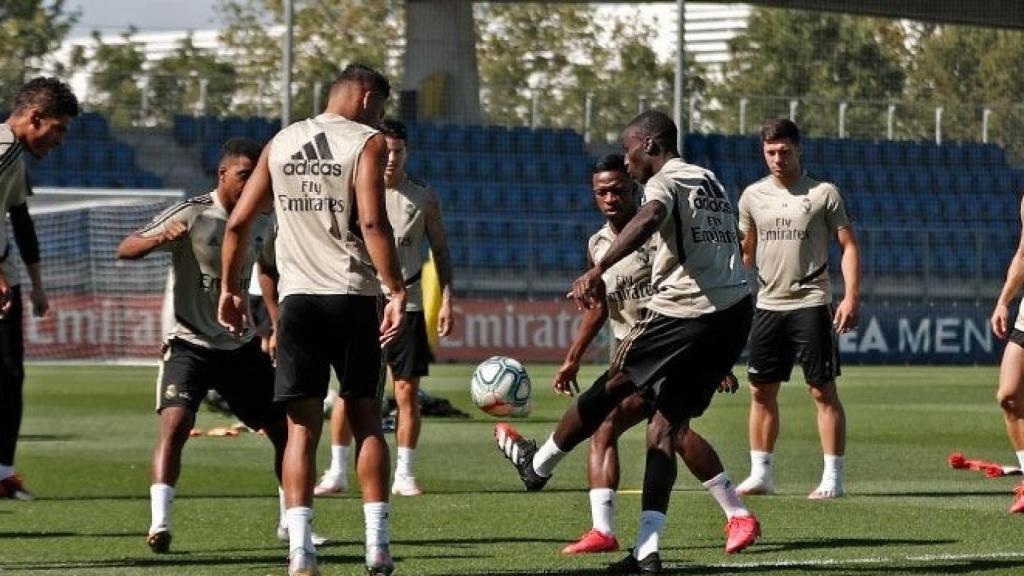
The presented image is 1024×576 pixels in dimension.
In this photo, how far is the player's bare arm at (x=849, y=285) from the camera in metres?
12.5

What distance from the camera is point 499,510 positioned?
11984 mm

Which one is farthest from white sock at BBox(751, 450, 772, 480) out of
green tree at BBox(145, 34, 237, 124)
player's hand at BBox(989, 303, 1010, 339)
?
green tree at BBox(145, 34, 237, 124)

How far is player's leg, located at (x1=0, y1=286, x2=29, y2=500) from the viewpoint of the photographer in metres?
12.3

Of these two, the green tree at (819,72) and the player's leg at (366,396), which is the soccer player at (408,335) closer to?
the player's leg at (366,396)

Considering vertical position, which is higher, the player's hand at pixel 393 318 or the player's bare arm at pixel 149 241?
the player's bare arm at pixel 149 241

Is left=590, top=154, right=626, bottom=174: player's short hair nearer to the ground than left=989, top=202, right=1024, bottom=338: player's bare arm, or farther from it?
farther from it

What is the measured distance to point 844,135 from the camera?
1435 inches

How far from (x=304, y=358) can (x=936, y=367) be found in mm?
27540

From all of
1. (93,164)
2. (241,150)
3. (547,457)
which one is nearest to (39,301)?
(241,150)

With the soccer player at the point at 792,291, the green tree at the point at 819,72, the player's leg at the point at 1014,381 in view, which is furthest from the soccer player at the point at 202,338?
the green tree at the point at 819,72

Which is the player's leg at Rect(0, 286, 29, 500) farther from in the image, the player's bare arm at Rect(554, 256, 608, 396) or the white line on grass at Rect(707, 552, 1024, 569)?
the white line on grass at Rect(707, 552, 1024, 569)

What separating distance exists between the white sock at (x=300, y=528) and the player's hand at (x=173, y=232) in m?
2.07

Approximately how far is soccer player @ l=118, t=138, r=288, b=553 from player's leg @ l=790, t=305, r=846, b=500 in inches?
152

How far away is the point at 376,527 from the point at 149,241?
2375 mm
